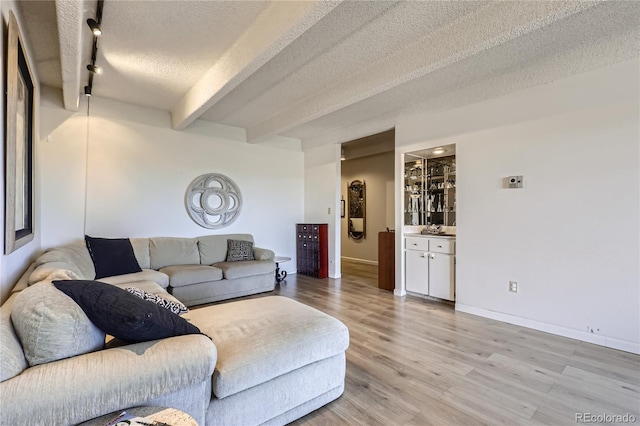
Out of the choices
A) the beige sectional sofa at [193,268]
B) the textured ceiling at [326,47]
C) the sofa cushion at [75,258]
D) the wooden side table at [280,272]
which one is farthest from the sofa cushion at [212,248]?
the textured ceiling at [326,47]

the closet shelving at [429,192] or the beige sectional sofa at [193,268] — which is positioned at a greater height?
the closet shelving at [429,192]

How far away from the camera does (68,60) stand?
7.82 ft

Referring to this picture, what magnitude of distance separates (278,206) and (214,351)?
14.4 ft

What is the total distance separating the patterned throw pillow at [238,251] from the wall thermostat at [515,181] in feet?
11.8

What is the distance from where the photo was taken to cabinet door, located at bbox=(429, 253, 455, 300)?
3707 millimetres

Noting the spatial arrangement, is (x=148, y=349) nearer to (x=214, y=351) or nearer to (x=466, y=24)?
(x=214, y=351)

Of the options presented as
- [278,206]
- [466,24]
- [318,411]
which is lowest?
[318,411]

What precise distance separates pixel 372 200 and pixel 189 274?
180 inches

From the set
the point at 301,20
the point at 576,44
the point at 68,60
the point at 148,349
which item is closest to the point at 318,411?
the point at 148,349

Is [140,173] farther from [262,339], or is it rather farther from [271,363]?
[271,363]

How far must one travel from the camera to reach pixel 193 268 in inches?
149

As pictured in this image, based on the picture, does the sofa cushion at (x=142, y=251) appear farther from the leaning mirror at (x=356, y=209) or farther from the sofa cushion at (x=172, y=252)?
the leaning mirror at (x=356, y=209)

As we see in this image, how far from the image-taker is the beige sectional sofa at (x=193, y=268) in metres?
3.28

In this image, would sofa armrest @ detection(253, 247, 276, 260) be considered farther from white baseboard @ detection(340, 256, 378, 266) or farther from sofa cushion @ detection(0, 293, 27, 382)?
sofa cushion @ detection(0, 293, 27, 382)
